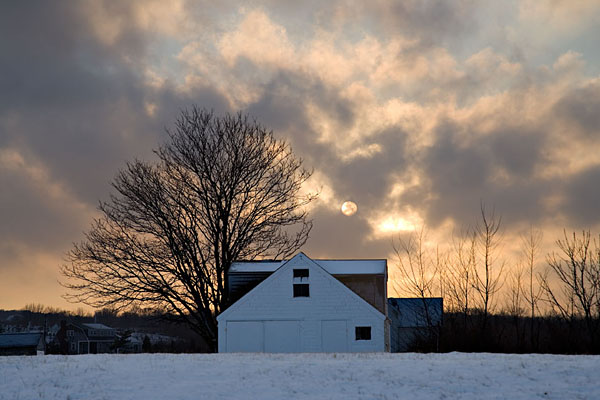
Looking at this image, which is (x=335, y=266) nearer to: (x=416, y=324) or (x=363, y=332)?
(x=363, y=332)

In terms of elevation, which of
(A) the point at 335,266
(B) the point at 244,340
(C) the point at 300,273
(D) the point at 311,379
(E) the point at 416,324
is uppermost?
(A) the point at 335,266

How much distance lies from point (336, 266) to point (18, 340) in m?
59.3

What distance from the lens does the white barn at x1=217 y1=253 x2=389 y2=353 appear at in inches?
1425

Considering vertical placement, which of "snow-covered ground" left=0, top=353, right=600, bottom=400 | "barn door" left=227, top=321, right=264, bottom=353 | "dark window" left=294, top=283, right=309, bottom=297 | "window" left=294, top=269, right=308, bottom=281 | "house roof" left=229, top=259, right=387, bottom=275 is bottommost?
"barn door" left=227, top=321, right=264, bottom=353

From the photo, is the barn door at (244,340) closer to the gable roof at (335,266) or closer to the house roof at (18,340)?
the gable roof at (335,266)

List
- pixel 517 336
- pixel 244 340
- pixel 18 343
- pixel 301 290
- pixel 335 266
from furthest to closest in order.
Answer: pixel 18 343 < pixel 335 266 < pixel 301 290 < pixel 244 340 < pixel 517 336

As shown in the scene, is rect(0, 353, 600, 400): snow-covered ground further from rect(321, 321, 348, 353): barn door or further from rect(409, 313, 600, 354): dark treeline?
rect(321, 321, 348, 353): barn door

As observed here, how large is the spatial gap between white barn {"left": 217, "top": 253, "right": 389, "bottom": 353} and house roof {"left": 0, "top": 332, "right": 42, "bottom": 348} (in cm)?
5678

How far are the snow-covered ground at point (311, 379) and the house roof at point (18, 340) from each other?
6594 cm

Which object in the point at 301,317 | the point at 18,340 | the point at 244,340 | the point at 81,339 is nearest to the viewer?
the point at 244,340

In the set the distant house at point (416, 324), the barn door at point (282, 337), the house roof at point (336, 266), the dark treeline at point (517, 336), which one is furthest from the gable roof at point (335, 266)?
the dark treeline at point (517, 336)

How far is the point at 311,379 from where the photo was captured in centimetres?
1834

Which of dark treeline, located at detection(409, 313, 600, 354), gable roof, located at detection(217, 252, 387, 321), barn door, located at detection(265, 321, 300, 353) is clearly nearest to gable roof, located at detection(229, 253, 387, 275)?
gable roof, located at detection(217, 252, 387, 321)

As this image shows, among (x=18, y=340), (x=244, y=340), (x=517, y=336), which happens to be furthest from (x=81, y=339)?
(x=517, y=336)
